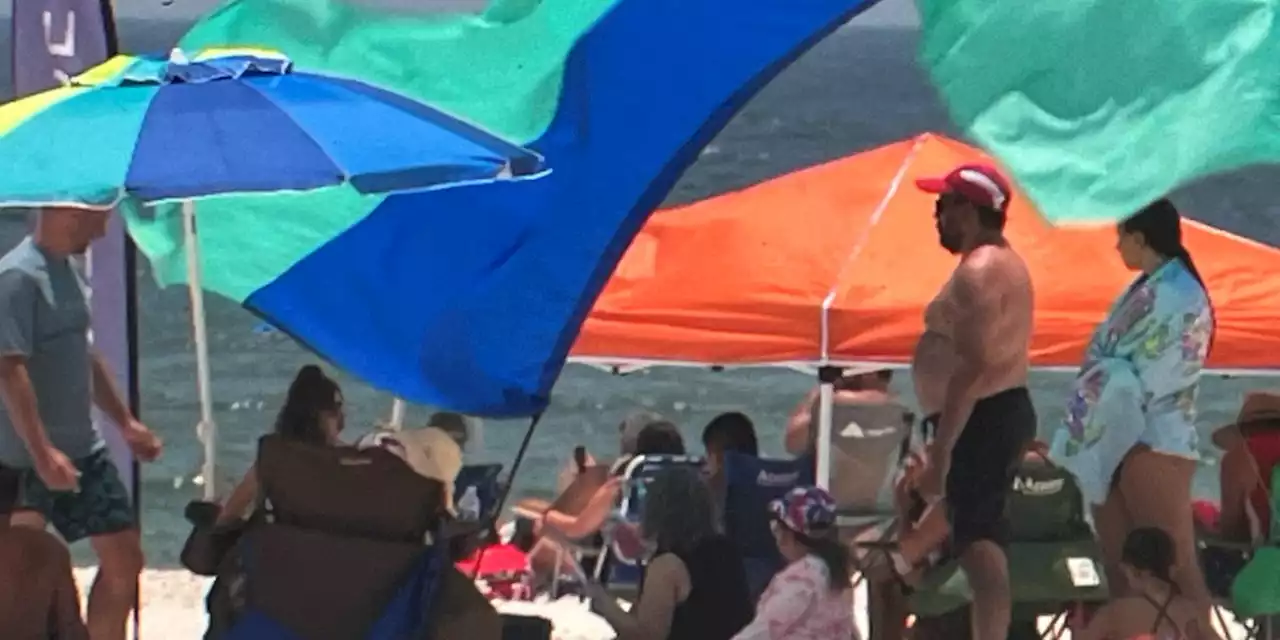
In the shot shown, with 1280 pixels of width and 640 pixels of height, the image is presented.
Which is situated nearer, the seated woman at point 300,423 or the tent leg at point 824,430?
the seated woman at point 300,423

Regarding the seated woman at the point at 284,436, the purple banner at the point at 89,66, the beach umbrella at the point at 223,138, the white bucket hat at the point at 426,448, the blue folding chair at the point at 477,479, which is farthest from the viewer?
the blue folding chair at the point at 477,479

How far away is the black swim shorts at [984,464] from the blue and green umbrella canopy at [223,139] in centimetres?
133

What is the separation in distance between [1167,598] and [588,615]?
2.80m

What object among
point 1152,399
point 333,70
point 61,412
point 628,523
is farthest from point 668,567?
point 628,523

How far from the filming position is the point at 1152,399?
5656mm

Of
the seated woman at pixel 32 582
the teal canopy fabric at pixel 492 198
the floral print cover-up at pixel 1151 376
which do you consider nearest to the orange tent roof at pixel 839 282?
the teal canopy fabric at pixel 492 198

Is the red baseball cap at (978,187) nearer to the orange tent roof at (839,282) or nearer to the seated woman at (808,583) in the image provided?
the seated woman at (808,583)

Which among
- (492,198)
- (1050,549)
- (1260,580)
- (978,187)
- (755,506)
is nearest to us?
(978,187)

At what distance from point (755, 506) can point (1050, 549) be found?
38.2 inches

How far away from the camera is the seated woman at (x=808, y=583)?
17.4 ft

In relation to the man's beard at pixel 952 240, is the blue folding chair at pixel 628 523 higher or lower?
lower

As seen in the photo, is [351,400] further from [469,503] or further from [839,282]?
[839,282]

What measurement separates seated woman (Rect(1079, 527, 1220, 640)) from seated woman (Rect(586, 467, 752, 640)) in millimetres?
948

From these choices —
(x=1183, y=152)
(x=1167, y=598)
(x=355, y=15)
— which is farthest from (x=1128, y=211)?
(x=355, y=15)
